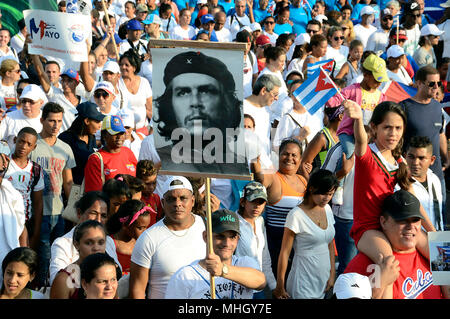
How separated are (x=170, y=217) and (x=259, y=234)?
126 cm

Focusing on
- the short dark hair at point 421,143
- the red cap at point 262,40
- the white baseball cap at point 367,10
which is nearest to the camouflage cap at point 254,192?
the short dark hair at point 421,143

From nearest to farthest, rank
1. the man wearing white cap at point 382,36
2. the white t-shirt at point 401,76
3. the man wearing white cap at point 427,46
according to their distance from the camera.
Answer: the white t-shirt at point 401,76 < the man wearing white cap at point 427,46 < the man wearing white cap at point 382,36

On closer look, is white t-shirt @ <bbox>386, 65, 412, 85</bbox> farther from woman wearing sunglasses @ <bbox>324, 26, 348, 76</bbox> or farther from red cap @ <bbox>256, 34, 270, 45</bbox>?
red cap @ <bbox>256, 34, 270, 45</bbox>

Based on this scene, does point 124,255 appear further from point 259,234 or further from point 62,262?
point 259,234

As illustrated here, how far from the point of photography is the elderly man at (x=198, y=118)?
5082 mm

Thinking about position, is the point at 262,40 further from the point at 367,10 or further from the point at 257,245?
the point at 257,245

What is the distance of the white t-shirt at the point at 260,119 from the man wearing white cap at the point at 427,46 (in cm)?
555

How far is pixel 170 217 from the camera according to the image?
6.26 metres

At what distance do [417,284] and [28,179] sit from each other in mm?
3885

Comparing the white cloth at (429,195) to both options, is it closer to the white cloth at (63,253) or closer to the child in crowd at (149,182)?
the child in crowd at (149,182)

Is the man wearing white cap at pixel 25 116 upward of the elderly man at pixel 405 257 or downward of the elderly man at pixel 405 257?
upward

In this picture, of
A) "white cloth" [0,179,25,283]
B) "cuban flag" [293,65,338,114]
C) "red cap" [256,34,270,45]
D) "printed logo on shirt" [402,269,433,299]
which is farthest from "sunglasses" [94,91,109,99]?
"red cap" [256,34,270,45]

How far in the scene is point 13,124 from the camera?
30.2ft
